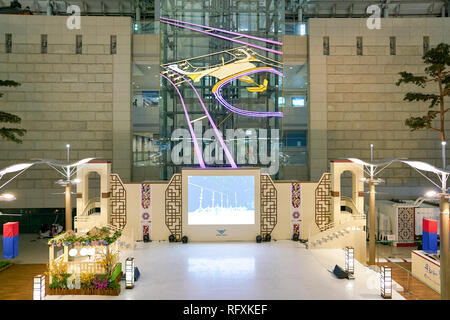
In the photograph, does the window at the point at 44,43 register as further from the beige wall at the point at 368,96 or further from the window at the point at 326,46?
the window at the point at 326,46

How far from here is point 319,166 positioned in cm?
2484

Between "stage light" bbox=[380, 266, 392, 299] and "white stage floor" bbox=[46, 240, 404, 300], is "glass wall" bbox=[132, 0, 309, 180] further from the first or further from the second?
"stage light" bbox=[380, 266, 392, 299]

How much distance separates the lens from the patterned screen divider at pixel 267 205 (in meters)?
20.3

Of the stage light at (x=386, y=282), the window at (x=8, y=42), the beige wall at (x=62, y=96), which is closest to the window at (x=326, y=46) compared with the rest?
the beige wall at (x=62, y=96)

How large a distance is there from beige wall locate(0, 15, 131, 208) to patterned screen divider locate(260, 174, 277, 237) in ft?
32.6

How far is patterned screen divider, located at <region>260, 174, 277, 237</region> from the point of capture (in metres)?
20.3

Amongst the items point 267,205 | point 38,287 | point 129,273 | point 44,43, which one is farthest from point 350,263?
point 44,43

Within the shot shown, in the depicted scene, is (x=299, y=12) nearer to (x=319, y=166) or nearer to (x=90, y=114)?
(x=319, y=166)

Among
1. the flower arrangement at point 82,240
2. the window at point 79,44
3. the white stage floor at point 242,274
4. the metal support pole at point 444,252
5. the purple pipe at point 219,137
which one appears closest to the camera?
the metal support pole at point 444,252

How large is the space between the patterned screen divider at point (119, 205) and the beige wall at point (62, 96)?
4.64 metres

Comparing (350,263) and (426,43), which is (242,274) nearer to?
(350,263)

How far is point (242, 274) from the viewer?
1404 centimetres

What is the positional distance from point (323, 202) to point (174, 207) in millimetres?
8593
